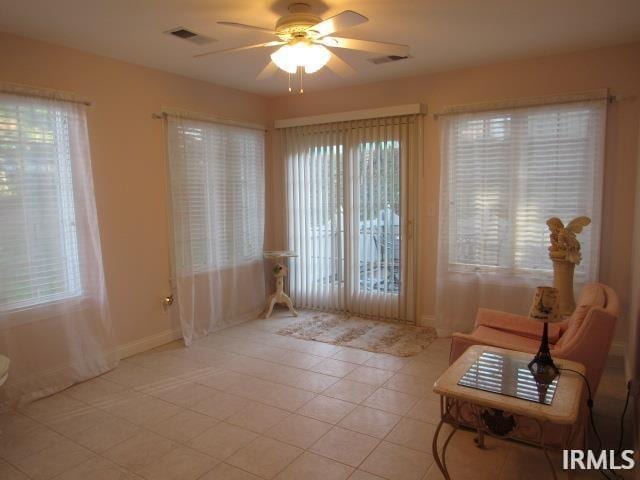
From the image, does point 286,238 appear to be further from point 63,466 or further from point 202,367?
point 63,466

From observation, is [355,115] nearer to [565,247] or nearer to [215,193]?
[215,193]

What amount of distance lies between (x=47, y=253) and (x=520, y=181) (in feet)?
12.6

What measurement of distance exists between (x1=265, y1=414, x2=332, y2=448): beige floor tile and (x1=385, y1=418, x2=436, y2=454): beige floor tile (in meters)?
0.41

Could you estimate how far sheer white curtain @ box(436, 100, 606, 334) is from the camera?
367cm

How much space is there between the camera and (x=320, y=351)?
4.02 meters

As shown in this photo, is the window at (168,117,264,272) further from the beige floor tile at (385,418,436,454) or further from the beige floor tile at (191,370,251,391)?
the beige floor tile at (385,418,436,454)

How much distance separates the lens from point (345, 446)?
252cm

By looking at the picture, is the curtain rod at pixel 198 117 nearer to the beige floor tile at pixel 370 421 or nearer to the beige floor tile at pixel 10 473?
the beige floor tile at pixel 10 473

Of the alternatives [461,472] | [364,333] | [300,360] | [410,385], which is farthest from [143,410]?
[364,333]

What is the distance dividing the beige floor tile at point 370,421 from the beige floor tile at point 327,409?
0.05m

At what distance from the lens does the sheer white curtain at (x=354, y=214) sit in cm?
462

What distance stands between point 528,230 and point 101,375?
378cm

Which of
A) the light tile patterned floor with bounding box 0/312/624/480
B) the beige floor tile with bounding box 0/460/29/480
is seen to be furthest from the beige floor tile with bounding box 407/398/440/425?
the beige floor tile with bounding box 0/460/29/480

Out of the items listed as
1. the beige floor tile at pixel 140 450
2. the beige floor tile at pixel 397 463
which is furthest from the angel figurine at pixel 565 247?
the beige floor tile at pixel 140 450
